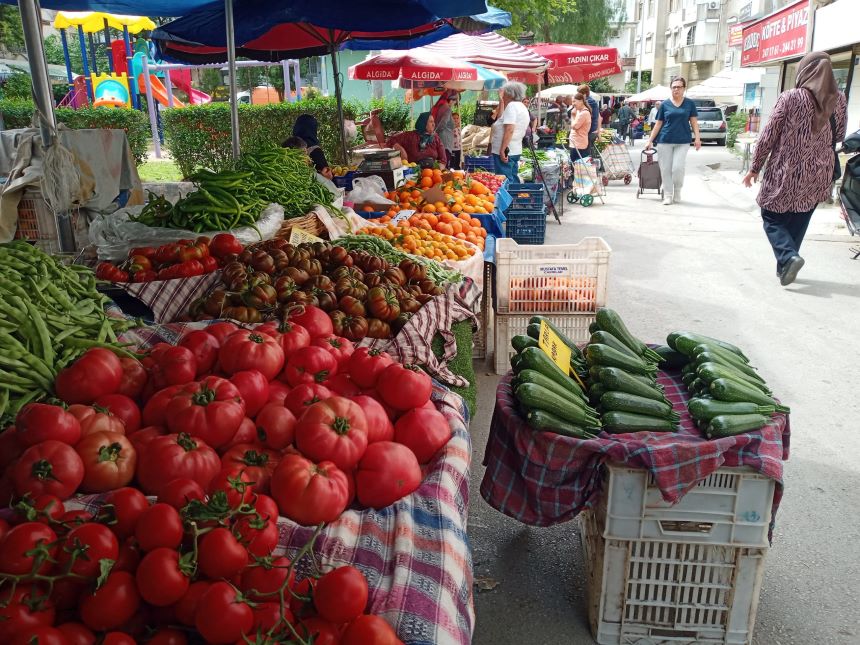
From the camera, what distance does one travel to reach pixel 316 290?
10.9 feet

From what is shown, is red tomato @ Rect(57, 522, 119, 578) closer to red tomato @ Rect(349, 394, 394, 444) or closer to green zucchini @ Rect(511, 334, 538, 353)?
red tomato @ Rect(349, 394, 394, 444)

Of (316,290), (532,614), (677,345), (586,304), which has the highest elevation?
(316,290)

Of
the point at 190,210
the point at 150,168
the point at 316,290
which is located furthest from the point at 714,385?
the point at 150,168

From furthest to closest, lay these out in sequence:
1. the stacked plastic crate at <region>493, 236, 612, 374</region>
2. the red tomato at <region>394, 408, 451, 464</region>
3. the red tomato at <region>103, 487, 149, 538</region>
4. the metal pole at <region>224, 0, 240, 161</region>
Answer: the metal pole at <region>224, 0, 240, 161</region> → the stacked plastic crate at <region>493, 236, 612, 374</region> → the red tomato at <region>394, 408, 451, 464</region> → the red tomato at <region>103, 487, 149, 538</region>

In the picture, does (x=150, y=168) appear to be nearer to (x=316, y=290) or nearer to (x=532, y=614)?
(x=316, y=290)

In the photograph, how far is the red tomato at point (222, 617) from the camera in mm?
1297

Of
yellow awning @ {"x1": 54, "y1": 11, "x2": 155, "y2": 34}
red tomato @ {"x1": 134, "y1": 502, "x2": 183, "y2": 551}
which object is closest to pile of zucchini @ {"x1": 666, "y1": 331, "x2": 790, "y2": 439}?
red tomato @ {"x1": 134, "y1": 502, "x2": 183, "y2": 551}

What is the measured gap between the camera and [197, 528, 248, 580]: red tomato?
4.50ft

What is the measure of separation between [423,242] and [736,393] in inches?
121

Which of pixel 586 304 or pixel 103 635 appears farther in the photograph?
pixel 586 304

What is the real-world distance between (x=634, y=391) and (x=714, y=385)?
313 millimetres

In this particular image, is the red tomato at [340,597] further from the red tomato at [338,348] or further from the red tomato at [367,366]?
the red tomato at [338,348]

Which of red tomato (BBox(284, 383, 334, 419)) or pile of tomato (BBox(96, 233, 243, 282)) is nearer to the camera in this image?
red tomato (BBox(284, 383, 334, 419))

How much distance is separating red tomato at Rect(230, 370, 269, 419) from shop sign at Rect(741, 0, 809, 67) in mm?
16262
